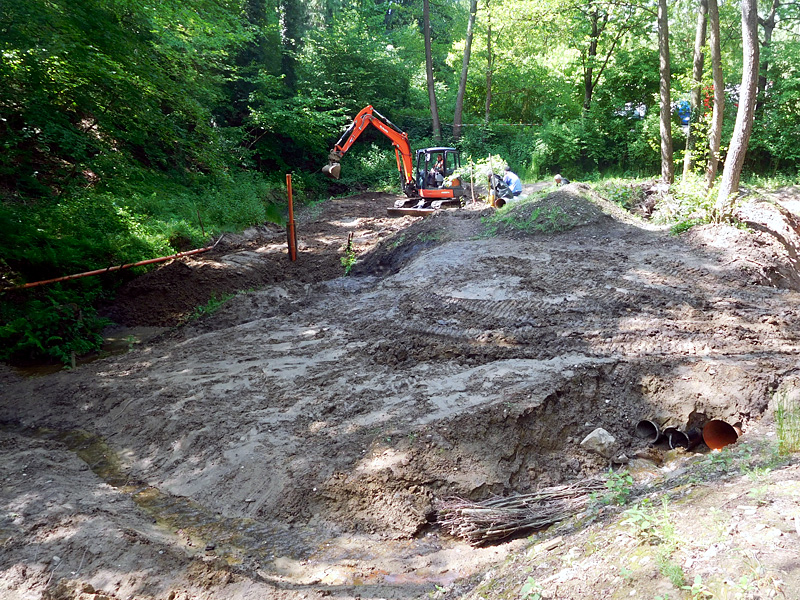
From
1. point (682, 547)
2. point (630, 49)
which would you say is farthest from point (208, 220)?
point (630, 49)

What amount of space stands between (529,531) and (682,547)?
1.78 metres

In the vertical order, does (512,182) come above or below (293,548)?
above

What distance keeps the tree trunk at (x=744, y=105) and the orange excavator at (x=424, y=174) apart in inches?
293

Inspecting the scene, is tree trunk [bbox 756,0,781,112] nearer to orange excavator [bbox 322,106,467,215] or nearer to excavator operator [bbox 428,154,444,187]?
orange excavator [bbox 322,106,467,215]

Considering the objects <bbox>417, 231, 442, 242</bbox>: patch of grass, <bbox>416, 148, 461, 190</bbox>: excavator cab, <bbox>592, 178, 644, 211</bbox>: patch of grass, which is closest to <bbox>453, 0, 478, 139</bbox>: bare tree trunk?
<bbox>416, 148, 461, 190</bbox>: excavator cab

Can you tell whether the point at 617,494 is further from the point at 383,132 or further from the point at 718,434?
the point at 383,132

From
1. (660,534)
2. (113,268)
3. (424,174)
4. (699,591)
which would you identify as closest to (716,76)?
(424,174)

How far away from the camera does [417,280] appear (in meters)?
9.77

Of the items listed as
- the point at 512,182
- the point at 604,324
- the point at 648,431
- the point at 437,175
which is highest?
the point at 437,175

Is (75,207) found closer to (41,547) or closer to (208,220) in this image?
(208,220)

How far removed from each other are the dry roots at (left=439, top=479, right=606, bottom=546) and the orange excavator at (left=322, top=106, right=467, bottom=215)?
12691 millimetres

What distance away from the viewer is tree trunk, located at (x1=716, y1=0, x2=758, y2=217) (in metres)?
10.2

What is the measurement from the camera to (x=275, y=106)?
854 inches

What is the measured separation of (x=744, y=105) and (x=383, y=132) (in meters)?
10.1
